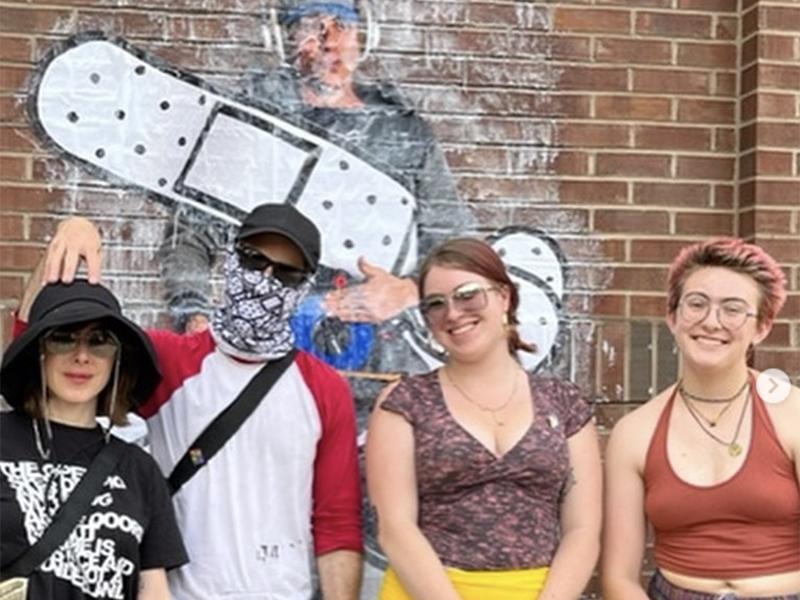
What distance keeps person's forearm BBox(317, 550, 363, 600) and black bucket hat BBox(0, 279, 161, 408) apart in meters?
0.64

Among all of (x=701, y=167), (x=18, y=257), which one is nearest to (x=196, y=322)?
(x=18, y=257)

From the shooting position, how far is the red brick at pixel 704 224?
4379 mm

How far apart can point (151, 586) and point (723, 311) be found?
1575 millimetres

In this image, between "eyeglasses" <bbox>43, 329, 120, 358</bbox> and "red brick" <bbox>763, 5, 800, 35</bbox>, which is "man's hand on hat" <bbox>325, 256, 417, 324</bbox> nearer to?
"eyeglasses" <bbox>43, 329, 120, 358</bbox>

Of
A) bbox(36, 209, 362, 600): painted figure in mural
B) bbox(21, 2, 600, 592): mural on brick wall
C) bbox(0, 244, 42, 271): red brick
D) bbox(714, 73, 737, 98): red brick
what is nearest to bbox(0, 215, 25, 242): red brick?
bbox(0, 244, 42, 271): red brick

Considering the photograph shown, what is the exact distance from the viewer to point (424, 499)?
3061 mm

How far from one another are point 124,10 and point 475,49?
48.3 inches

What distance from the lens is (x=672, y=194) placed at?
4379mm

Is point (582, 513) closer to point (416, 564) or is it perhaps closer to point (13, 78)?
point (416, 564)

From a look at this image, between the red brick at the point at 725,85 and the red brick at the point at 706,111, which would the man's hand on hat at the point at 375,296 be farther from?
the red brick at the point at 725,85

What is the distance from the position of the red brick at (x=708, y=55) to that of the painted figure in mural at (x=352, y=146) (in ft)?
3.34

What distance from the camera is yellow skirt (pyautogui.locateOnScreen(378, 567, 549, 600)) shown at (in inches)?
117

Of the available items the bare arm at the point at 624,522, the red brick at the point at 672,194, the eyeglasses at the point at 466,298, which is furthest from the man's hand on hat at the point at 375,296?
the bare arm at the point at 624,522

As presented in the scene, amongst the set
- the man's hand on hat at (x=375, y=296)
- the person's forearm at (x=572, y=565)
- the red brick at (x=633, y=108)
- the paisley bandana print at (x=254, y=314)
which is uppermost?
the red brick at (x=633, y=108)
